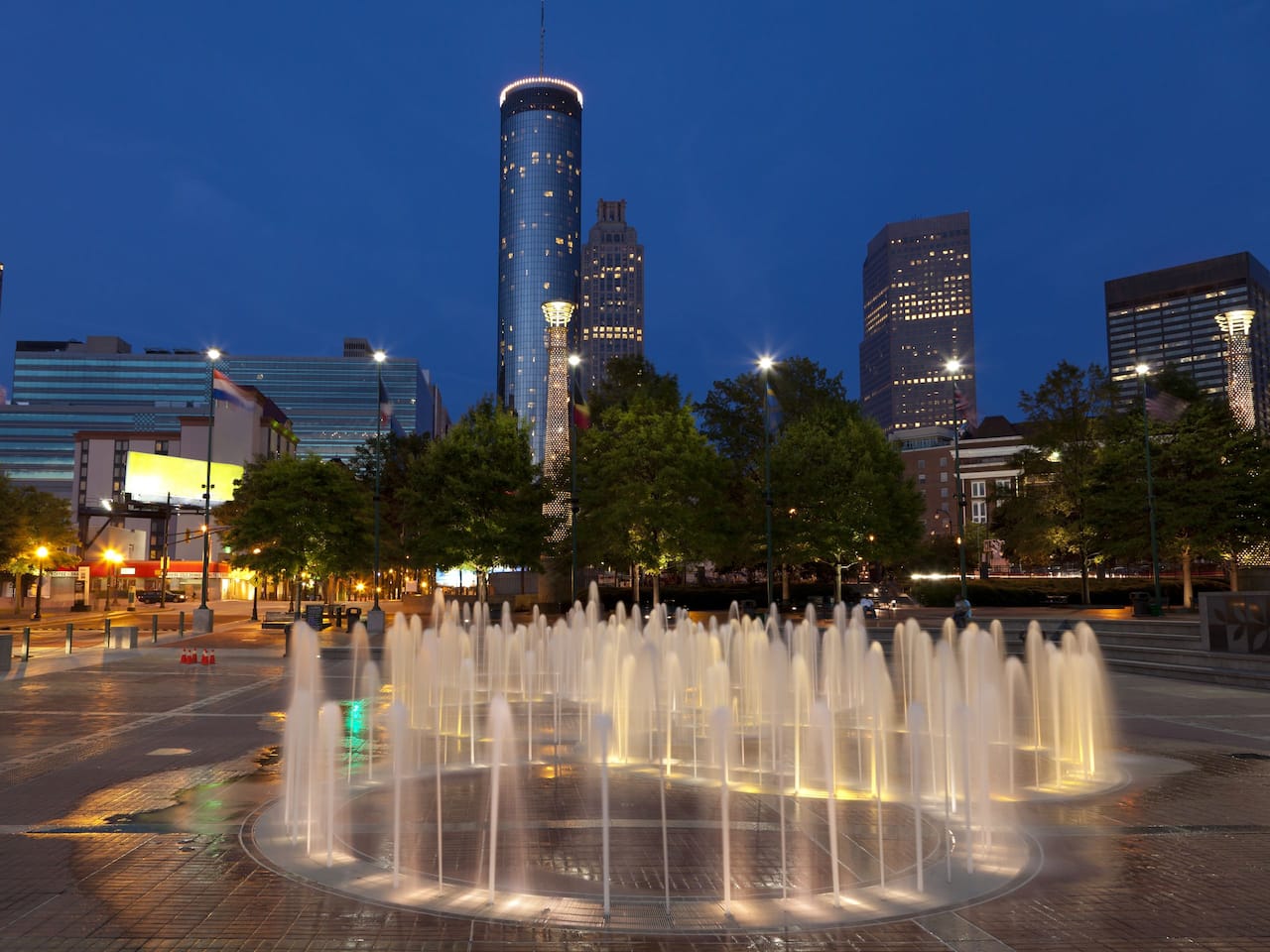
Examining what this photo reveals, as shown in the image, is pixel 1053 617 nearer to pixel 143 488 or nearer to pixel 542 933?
pixel 542 933

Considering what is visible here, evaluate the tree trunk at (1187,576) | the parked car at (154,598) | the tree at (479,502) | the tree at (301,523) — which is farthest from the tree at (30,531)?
the tree trunk at (1187,576)

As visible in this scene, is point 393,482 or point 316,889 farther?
Result: point 393,482

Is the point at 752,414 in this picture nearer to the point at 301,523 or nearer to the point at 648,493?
the point at 648,493

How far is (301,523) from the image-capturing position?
42469 millimetres

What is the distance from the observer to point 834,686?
64.7 feet

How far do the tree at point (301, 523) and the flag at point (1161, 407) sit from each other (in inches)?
1469

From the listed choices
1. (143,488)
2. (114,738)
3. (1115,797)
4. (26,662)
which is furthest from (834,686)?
(143,488)

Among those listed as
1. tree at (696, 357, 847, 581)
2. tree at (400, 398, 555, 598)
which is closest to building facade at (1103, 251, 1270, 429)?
tree at (696, 357, 847, 581)

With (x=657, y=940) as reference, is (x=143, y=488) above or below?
above

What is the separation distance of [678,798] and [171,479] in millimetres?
78289

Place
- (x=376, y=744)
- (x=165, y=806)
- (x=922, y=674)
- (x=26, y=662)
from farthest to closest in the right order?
1. (x=26, y=662)
2. (x=922, y=674)
3. (x=376, y=744)
4. (x=165, y=806)

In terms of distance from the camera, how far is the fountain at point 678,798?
6.79m

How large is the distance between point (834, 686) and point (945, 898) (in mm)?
13266

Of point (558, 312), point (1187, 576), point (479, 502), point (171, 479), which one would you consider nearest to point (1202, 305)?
point (1187, 576)
